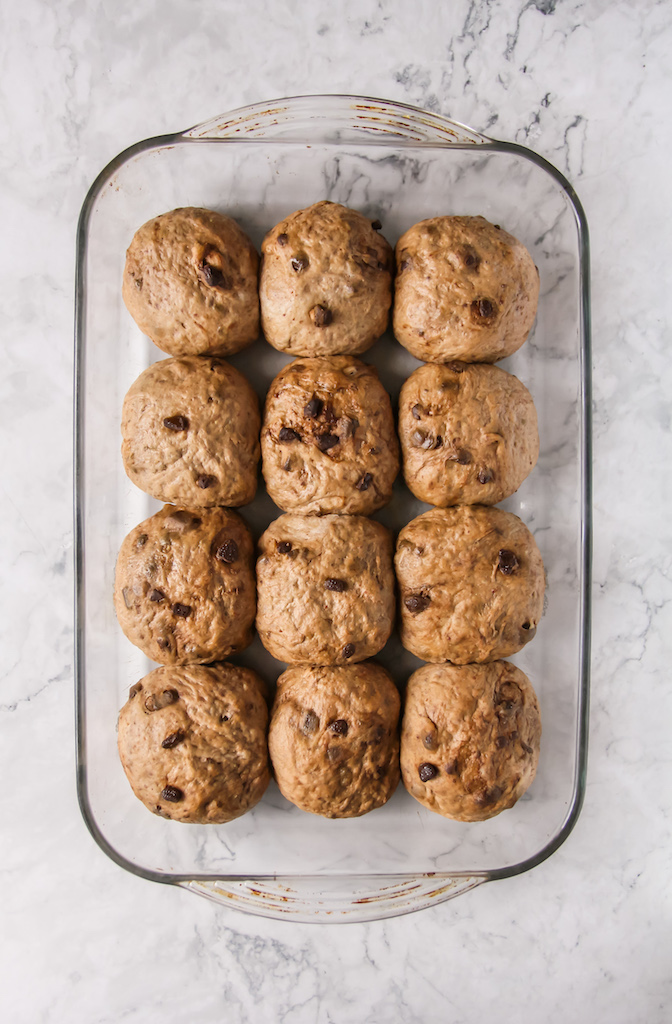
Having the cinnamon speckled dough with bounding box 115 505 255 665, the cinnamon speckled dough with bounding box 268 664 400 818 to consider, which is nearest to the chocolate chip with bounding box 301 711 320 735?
the cinnamon speckled dough with bounding box 268 664 400 818

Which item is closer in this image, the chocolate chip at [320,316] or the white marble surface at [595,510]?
the chocolate chip at [320,316]

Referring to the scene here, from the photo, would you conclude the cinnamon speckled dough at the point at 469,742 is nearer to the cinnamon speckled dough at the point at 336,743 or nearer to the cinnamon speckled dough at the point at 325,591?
the cinnamon speckled dough at the point at 336,743

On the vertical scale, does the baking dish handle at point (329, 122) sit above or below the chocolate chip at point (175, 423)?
above

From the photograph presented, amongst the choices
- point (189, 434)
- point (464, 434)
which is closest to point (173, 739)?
point (189, 434)

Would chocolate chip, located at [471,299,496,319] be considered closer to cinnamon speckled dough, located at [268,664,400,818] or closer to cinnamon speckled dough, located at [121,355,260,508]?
cinnamon speckled dough, located at [121,355,260,508]

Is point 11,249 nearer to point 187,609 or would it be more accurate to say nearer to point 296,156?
point 296,156

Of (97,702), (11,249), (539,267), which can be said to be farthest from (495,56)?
(97,702)

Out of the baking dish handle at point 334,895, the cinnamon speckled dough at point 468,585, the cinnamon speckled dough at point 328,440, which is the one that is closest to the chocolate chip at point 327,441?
the cinnamon speckled dough at point 328,440

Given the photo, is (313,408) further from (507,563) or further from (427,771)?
(427,771)
